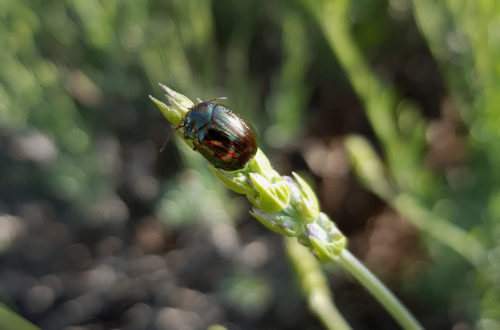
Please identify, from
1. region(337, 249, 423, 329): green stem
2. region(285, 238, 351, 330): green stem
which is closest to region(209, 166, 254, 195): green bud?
region(337, 249, 423, 329): green stem

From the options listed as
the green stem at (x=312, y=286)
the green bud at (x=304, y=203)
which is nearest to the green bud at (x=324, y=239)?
the green bud at (x=304, y=203)

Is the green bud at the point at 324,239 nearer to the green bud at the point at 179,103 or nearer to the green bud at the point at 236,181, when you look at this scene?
the green bud at the point at 236,181

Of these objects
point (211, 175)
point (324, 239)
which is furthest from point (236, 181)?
point (211, 175)

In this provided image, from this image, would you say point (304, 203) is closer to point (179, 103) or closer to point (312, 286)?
point (179, 103)

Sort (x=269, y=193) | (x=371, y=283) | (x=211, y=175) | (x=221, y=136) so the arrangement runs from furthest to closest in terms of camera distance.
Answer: (x=211, y=175), (x=221, y=136), (x=371, y=283), (x=269, y=193)

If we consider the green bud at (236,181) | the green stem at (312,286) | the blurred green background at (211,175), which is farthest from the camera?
the blurred green background at (211,175)

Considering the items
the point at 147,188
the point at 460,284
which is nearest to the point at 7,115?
the point at 147,188

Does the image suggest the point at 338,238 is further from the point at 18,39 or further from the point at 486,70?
the point at 18,39
